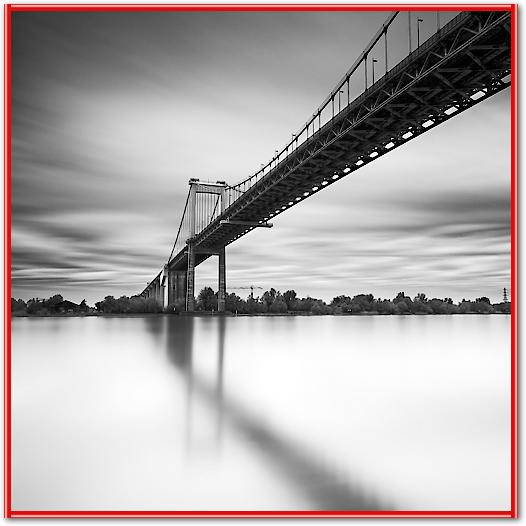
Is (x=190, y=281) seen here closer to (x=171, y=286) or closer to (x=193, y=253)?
(x=193, y=253)

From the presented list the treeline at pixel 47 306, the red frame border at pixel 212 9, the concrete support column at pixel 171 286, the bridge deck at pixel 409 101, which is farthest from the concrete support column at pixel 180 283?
the red frame border at pixel 212 9

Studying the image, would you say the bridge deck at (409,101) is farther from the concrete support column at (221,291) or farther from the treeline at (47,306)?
the concrete support column at (221,291)

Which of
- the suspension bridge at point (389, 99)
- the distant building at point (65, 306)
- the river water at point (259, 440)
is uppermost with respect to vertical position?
the suspension bridge at point (389, 99)

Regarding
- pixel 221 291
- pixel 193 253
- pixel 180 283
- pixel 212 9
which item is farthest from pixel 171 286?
pixel 212 9

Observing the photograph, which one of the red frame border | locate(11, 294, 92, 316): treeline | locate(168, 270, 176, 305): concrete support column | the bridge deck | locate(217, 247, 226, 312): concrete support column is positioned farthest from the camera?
locate(168, 270, 176, 305): concrete support column

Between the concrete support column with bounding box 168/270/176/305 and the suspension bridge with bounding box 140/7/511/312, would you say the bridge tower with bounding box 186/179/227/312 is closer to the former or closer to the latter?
the concrete support column with bounding box 168/270/176/305

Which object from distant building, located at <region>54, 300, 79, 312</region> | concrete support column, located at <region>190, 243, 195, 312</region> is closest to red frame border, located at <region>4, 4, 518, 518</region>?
distant building, located at <region>54, 300, 79, 312</region>
